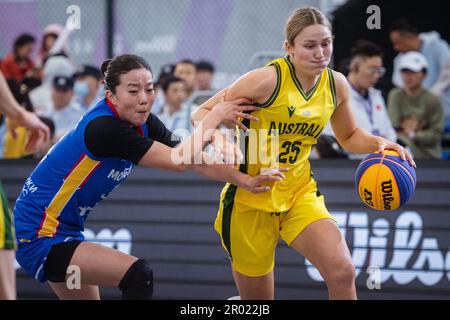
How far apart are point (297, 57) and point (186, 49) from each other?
673 centimetres

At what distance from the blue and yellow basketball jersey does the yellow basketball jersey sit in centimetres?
76

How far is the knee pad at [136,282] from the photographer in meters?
5.25

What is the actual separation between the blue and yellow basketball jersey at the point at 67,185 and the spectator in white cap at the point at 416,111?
3.90m

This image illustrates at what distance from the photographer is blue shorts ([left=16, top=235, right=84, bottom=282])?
5.46 meters

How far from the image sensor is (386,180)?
557cm

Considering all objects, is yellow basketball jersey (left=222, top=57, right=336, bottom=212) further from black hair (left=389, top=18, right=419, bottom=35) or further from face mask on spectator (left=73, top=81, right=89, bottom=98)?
face mask on spectator (left=73, top=81, right=89, bottom=98)

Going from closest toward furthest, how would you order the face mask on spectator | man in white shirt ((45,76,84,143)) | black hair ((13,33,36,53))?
man in white shirt ((45,76,84,143)), the face mask on spectator, black hair ((13,33,36,53))

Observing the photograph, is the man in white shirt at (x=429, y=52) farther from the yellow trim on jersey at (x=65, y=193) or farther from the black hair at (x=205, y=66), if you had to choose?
the yellow trim on jersey at (x=65, y=193)

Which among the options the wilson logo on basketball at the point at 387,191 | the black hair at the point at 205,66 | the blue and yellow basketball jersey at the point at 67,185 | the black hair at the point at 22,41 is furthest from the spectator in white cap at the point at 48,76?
the wilson logo on basketball at the point at 387,191

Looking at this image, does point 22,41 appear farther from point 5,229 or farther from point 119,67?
point 5,229

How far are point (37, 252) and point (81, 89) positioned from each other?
5008mm

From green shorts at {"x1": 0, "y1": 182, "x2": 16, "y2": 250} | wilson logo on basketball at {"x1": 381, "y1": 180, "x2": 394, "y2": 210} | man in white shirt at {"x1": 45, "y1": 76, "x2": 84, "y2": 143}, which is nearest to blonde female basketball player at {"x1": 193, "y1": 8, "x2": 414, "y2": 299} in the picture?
wilson logo on basketball at {"x1": 381, "y1": 180, "x2": 394, "y2": 210}

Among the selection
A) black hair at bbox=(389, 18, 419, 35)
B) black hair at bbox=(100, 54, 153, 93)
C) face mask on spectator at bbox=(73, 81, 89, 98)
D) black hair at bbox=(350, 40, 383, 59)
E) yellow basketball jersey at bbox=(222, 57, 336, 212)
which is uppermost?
black hair at bbox=(389, 18, 419, 35)
